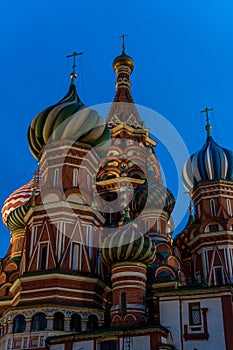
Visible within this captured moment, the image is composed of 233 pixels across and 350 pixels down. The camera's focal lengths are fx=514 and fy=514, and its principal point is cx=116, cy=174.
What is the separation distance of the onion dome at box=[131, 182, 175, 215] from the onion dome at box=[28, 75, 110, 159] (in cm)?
341

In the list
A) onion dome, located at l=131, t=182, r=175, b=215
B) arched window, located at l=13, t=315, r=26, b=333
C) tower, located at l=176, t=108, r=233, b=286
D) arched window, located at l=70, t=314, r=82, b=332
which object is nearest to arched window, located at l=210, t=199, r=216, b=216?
tower, located at l=176, t=108, r=233, b=286

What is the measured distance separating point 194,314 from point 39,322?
659 cm

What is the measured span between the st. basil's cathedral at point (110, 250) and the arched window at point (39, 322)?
41mm

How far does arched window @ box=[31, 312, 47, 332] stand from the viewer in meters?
21.6

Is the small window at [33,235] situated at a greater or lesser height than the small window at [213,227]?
lesser

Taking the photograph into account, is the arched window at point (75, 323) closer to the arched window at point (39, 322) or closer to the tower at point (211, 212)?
the arched window at point (39, 322)

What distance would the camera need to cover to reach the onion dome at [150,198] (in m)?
29.0

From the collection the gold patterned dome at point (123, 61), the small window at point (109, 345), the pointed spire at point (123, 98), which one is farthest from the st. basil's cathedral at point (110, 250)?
the gold patterned dome at point (123, 61)

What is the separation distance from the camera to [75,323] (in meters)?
22.3

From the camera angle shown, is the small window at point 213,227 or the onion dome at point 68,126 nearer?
the onion dome at point 68,126

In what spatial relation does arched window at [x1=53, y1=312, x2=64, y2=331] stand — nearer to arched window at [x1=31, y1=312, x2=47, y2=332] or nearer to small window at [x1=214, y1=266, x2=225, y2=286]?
arched window at [x1=31, y1=312, x2=47, y2=332]

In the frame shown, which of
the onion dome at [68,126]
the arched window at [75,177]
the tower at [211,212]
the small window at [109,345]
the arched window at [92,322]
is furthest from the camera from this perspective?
the tower at [211,212]

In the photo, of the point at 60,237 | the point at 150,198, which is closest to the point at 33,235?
the point at 60,237

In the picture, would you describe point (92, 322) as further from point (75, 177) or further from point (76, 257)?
point (75, 177)
